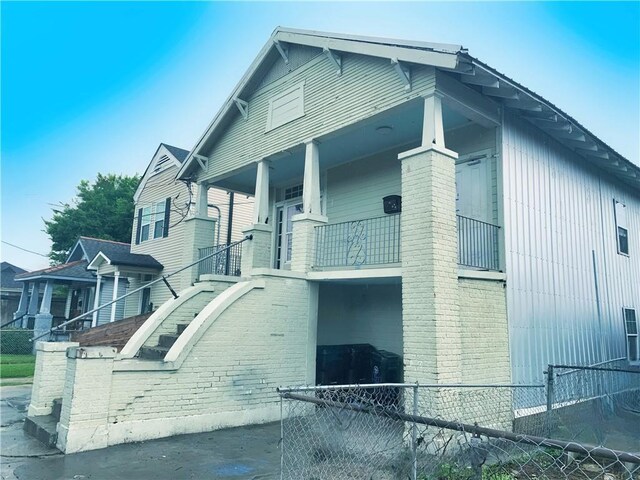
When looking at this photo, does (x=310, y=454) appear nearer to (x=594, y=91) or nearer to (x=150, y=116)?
(x=594, y=91)

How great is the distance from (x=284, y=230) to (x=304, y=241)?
3.76 meters

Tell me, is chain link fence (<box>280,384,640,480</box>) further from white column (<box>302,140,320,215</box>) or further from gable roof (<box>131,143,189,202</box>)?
gable roof (<box>131,143,189,202</box>)

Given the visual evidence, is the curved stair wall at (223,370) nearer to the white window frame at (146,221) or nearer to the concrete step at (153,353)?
the concrete step at (153,353)

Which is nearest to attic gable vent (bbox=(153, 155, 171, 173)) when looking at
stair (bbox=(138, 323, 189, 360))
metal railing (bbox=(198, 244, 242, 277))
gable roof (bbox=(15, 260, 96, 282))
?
gable roof (bbox=(15, 260, 96, 282))

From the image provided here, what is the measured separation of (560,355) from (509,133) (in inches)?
167

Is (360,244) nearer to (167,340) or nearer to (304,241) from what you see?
(304,241)

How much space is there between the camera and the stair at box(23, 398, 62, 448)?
18.3ft

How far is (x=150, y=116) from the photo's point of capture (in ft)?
76.9

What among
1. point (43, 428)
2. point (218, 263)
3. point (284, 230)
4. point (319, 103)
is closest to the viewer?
point (43, 428)

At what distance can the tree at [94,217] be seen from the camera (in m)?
32.9

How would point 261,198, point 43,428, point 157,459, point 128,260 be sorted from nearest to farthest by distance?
point 157,459 → point 43,428 → point 261,198 → point 128,260

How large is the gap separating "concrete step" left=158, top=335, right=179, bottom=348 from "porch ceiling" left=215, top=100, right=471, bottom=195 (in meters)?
4.37

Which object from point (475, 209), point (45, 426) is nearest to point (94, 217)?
point (45, 426)

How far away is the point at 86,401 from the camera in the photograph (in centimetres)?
546
